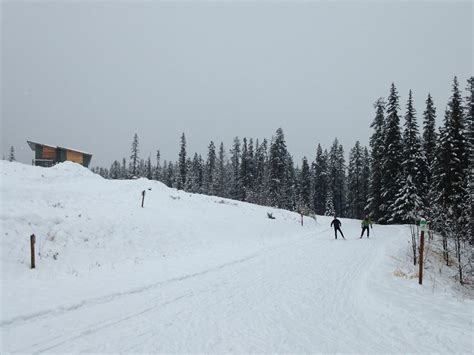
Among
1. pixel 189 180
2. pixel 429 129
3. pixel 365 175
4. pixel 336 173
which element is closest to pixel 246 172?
pixel 189 180

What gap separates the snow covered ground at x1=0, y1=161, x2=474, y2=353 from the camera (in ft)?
17.1

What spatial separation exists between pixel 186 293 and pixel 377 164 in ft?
127

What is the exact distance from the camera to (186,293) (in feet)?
26.0

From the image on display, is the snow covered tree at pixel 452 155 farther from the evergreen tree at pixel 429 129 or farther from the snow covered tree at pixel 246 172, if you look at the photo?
the snow covered tree at pixel 246 172

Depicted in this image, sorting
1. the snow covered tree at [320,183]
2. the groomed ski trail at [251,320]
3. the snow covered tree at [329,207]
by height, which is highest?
the snow covered tree at [320,183]

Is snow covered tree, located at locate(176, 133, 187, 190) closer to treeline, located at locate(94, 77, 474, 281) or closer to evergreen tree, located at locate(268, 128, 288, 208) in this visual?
treeline, located at locate(94, 77, 474, 281)

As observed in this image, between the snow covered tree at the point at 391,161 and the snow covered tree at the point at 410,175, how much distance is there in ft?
2.22

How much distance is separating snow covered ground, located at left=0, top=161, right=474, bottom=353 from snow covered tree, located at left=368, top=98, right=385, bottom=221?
82.6 ft

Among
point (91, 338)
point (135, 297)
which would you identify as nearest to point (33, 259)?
point (135, 297)

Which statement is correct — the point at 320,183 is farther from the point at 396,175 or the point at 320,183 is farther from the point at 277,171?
the point at 396,175

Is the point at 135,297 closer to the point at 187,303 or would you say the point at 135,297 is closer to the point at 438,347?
the point at 187,303

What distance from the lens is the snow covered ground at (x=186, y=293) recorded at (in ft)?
17.1

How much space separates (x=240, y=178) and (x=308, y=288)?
58.7m

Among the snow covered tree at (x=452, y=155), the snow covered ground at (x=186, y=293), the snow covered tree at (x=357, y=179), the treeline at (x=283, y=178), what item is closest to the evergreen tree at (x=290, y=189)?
the treeline at (x=283, y=178)
